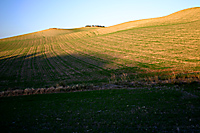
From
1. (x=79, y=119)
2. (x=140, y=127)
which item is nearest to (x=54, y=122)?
(x=79, y=119)

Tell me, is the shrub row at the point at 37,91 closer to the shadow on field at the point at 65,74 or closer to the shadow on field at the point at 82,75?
the shadow on field at the point at 82,75

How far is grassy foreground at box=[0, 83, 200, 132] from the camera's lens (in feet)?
21.6

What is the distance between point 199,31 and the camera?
35.7 metres

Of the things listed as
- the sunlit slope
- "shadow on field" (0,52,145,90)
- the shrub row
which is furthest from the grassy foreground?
the sunlit slope

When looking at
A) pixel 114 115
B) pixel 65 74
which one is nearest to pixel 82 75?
pixel 65 74

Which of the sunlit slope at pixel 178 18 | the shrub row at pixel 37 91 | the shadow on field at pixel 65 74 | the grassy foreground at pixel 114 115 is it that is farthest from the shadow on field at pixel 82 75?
the sunlit slope at pixel 178 18

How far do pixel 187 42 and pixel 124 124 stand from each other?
33056 millimetres

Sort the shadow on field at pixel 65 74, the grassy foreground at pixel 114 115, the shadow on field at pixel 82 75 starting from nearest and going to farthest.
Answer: the grassy foreground at pixel 114 115 → the shadow on field at pixel 82 75 → the shadow on field at pixel 65 74

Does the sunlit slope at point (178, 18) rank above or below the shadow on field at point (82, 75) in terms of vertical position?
above

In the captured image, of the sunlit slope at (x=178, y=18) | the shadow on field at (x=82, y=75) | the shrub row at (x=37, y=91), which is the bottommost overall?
the shadow on field at (x=82, y=75)

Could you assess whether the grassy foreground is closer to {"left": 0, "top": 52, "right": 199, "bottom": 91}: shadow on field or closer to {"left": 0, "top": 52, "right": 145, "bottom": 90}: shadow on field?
{"left": 0, "top": 52, "right": 199, "bottom": 91}: shadow on field

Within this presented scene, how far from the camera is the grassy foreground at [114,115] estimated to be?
6.59 m

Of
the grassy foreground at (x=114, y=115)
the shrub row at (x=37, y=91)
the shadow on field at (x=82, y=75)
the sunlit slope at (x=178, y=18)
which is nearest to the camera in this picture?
the grassy foreground at (x=114, y=115)

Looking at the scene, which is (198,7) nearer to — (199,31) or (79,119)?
(199,31)
